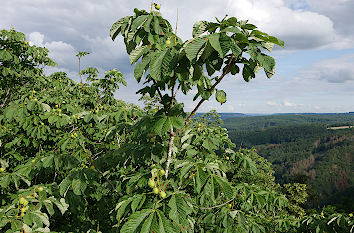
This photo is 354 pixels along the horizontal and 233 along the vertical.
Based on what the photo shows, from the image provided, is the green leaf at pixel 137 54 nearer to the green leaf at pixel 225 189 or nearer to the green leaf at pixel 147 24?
the green leaf at pixel 147 24

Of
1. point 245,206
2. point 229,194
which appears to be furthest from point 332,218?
point 229,194

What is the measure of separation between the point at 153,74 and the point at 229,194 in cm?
122

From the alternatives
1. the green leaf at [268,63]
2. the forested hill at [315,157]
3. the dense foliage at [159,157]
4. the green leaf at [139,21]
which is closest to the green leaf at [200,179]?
the dense foliage at [159,157]

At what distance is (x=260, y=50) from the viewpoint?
5.43ft

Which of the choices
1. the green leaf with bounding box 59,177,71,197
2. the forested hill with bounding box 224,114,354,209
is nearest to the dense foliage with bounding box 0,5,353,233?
the green leaf with bounding box 59,177,71,197

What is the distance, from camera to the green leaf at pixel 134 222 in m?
1.48

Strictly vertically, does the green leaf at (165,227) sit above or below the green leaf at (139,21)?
below

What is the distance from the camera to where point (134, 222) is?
1.52 m

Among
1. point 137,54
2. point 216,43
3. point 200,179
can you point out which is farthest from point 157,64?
point 200,179

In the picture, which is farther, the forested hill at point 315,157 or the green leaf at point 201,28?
the forested hill at point 315,157

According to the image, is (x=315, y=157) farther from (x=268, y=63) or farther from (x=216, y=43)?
(x=216, y=43)

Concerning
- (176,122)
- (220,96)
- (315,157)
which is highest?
(220,96)

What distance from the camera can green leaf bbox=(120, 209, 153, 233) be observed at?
4.86ft

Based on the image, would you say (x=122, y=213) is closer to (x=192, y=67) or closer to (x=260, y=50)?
(x=192, y=67)
